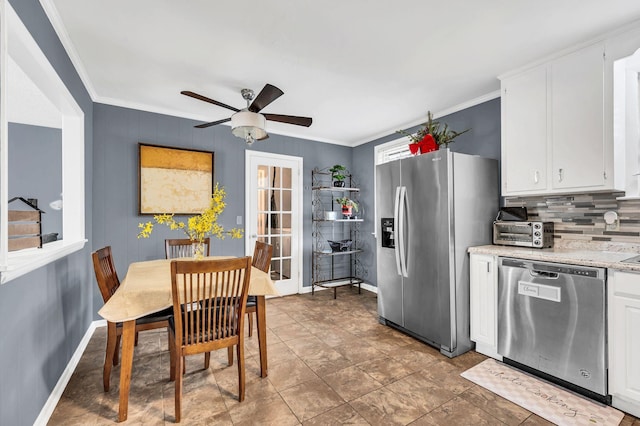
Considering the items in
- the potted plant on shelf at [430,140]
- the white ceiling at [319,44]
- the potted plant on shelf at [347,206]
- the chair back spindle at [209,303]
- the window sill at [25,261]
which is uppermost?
the white ceiling at [319,44]

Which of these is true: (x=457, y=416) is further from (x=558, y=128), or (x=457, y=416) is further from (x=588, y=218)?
(x=558, y=128)

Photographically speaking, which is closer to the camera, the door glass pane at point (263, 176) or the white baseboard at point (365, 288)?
the door glass pane at point (263, 176)

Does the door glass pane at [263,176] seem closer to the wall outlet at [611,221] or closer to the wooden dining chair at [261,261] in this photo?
the wooden dining chair at [261,261]

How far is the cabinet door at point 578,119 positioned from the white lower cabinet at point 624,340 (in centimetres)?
78

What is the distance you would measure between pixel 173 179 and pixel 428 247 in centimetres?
305

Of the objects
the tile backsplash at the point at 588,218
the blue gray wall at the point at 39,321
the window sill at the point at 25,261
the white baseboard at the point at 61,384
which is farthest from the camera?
the tile backsplash at the point at 588,218

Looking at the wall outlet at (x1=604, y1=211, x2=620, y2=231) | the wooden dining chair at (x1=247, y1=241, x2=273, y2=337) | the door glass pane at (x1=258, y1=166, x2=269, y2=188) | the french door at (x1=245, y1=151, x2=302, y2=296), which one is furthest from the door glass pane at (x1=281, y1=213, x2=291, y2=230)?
the wall outlet at (x1=604, y1=211, x2=620, y2=231)

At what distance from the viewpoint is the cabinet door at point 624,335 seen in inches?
69.8

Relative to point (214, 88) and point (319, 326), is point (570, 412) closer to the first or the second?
point (319, 326)

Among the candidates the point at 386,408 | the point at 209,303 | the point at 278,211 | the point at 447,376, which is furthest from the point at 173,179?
the point at 447,376

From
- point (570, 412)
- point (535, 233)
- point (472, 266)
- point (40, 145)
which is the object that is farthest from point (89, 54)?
point (570, 412)

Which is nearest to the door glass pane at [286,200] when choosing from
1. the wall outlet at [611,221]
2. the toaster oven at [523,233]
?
the toaster oven at [523,233]

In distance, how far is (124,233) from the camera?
342cm

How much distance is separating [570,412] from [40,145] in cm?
600
